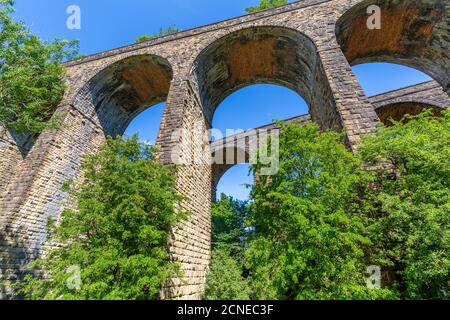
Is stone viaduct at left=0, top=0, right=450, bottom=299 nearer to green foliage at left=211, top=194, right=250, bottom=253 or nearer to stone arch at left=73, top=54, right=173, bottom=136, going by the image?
stone arch at left=73, top=54, right=173, bottom=136

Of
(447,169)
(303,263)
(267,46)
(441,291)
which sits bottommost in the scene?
(441,291)

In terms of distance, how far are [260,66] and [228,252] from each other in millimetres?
8534

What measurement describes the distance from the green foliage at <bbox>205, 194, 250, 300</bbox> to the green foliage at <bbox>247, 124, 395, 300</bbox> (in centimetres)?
93

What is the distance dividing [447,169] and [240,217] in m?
14.1

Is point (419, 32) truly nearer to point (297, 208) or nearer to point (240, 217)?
point (297, 208)

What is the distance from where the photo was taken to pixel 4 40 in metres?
6.96

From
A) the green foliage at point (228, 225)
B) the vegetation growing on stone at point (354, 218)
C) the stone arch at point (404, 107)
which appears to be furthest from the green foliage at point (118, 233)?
the stone arch at point (404, 107)

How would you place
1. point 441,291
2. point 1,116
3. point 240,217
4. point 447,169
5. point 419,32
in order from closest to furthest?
point 441,291
point 447,169
point 1,116
point 419,32
point 240,217

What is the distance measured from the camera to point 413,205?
12.9 feet

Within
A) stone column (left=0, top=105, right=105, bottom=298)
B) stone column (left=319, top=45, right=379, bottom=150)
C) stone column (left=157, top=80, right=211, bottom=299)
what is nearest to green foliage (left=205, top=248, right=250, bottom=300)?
stone column (left=157, top=80, right=211, bottom=299)

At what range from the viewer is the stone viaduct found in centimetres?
674

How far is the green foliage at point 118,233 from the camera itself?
166 inches

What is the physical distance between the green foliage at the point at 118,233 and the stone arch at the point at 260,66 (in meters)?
5.16

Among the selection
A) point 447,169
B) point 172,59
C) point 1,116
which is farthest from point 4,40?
point 447,169
